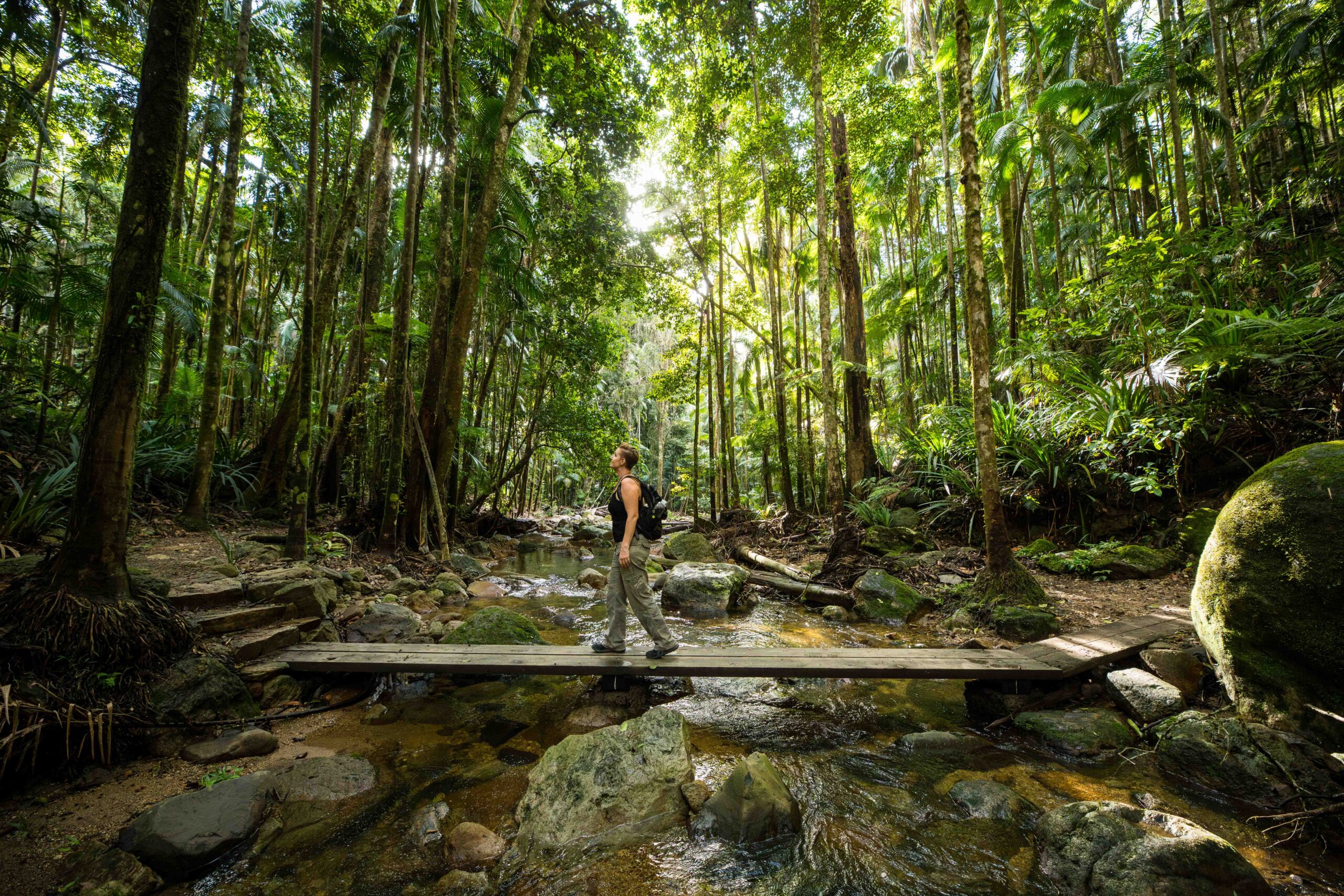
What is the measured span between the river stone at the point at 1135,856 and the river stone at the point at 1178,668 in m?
2.00

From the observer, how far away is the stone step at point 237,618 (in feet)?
13.5

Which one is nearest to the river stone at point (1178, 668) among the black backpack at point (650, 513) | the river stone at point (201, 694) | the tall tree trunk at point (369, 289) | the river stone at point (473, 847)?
the black backpack at point (650, 513)

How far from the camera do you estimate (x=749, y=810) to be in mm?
2840

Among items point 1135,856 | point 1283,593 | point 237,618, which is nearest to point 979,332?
point 1283,593

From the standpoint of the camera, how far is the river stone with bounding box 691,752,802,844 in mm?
2816

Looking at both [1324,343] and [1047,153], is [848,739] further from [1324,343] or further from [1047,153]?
[1047,153]

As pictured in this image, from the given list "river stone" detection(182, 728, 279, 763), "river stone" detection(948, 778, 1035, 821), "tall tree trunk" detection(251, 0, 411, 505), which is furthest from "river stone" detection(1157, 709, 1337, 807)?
"tall tree trunk" detection(251, 0, 411, 505)

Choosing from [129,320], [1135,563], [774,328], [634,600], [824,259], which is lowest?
[634,600]

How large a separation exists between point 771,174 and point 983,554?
31.7 ft

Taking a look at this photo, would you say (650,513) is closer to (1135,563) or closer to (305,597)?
(305,597)

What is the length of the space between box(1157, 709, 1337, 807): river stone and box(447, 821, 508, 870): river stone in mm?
4253

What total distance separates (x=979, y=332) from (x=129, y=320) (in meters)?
7.86

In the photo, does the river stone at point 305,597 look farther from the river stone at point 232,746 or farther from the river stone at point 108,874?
the river stone at point 108,874

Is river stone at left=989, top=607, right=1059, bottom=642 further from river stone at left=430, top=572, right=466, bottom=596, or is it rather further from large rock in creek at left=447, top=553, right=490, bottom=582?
large rock in creek at left=447, top=553, right=490, bottom=582
